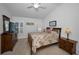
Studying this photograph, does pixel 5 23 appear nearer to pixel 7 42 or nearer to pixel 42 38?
pixel 7 42

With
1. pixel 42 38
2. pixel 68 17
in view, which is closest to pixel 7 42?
pixel 42 38

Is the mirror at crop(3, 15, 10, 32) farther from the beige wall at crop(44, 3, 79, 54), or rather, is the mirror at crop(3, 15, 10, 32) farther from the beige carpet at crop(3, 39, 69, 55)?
the beige wall at crop(44, 3, 79, 54)

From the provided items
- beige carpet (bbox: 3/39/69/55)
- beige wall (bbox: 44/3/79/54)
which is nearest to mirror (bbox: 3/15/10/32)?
beige carpet (bbox: 3/39/69/55)

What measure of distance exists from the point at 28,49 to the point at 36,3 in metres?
0.83

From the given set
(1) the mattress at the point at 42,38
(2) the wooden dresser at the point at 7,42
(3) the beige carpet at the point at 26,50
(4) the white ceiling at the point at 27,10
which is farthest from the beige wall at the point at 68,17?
(2) the wooden dresser at the point at 7,42

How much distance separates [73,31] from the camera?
158 centimetres

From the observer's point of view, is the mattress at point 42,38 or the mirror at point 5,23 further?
the mattress at point 42,38

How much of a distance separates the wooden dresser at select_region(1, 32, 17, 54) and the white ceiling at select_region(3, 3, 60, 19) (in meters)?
0.39

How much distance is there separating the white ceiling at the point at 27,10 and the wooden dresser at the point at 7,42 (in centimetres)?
39

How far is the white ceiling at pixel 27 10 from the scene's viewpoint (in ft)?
4.99

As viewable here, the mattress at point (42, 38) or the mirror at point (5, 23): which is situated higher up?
the mirror at point (5, 23)

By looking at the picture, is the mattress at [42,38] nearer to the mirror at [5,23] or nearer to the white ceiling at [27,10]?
the white ceiling at [27,10]

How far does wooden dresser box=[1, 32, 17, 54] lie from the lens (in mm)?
1532
